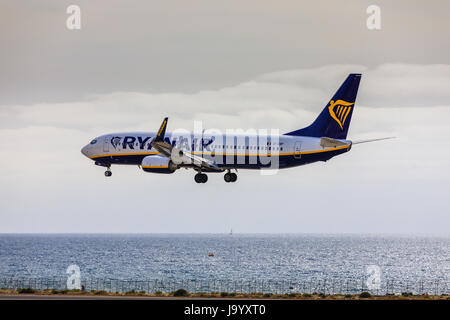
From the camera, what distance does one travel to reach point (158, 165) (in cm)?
8038

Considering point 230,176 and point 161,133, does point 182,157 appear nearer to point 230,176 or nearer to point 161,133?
point 161,133

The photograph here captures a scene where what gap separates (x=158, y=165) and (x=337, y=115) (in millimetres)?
18970

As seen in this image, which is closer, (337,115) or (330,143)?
(330,143)

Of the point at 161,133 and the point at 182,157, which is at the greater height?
the point at 161,133

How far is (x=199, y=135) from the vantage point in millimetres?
82688

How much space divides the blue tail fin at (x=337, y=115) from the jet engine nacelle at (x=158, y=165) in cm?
1310

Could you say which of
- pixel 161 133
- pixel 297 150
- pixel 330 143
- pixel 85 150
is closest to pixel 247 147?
pixel 297 150

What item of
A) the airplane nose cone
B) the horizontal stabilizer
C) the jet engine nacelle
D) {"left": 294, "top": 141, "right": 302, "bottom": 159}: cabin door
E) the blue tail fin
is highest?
the blue tail fin

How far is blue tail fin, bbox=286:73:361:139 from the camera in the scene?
8288 cm

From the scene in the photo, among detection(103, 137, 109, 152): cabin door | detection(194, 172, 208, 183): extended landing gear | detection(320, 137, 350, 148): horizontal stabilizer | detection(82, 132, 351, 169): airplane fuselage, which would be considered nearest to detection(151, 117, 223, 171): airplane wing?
detection(82, 132, 351, 169): airplane fuselage

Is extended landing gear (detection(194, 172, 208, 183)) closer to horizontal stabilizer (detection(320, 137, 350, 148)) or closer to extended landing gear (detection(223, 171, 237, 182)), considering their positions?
extended landing gear (detection(223, 171, 237, 182))

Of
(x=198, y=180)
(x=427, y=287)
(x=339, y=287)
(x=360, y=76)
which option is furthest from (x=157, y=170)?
(x=427, y=287)
